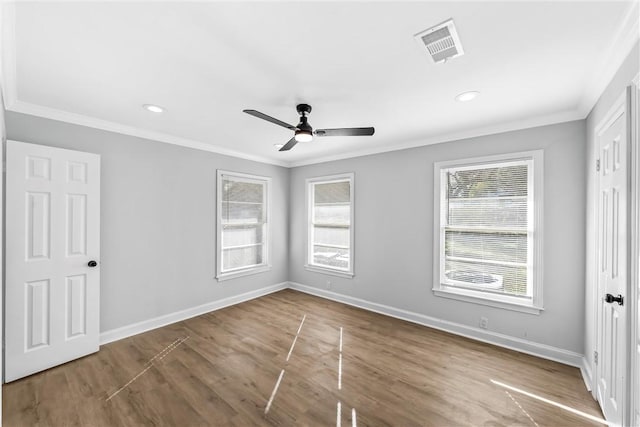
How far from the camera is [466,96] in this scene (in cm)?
246

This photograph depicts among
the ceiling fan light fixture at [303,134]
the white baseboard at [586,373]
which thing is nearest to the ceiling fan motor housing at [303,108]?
the ceiling fan light fixture at [303,134]

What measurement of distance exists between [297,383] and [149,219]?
279cm

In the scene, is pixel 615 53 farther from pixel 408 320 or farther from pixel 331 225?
pixel 331 225

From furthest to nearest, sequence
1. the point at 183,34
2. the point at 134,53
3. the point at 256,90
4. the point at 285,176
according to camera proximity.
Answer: the point at 285,176
the point at 256,90
the point at 134,53
the point at 183,34

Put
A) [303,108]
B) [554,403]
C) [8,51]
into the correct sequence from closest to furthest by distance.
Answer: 1. [8,51]
2. [554,403]
3. [303,108]

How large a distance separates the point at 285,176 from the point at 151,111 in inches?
115

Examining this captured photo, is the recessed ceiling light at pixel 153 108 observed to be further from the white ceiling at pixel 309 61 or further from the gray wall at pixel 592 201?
the gray wall at pixel 592 201

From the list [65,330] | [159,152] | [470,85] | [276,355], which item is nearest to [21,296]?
[65,330]

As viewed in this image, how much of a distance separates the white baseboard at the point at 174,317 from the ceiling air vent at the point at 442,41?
4.27m

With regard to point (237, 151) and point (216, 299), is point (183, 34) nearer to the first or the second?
point (237, 151)

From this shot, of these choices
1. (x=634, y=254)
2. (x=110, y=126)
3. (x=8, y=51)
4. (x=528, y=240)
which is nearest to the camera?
(x=634, y=254)

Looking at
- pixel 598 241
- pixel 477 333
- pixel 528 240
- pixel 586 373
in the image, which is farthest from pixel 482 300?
pixel 598 241

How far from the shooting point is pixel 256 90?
235cm

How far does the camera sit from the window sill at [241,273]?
4418mm
